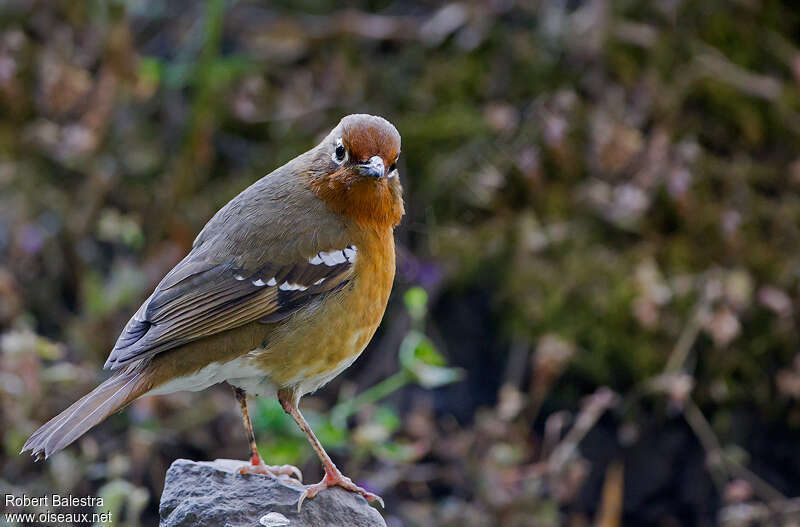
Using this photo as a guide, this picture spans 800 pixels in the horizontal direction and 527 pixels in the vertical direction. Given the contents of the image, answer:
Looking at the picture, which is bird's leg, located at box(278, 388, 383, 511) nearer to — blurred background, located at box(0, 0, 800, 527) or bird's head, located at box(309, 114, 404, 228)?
bird's head, located at box(309, 114, 404, 228)

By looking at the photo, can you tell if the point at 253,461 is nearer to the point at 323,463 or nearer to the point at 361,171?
the point at 323,463

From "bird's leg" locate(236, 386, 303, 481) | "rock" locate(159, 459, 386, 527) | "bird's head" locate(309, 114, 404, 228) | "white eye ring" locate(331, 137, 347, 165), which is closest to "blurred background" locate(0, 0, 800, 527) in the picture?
"bird's leg" locate(236, 386, 303, 481)

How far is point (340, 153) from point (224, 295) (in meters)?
0.61

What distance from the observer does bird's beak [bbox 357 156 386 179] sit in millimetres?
3199

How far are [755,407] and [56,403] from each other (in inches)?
130

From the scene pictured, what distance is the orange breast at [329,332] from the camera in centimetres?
327

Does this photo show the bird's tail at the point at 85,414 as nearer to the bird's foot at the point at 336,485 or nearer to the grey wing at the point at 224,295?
the grey wing at the point at 224,295

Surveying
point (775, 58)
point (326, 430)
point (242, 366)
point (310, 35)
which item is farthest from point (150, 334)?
point (775, 58)

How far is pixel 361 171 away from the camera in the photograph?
3.27 meters

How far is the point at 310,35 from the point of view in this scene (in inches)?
253

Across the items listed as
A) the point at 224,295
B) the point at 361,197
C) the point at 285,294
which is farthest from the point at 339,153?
the point at 224,295

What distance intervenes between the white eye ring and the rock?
1.08 m

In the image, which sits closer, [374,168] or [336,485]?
[374,168]

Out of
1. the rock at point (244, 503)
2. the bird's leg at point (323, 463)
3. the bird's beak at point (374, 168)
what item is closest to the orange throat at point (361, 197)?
the bird's beak at point (374, 168)
